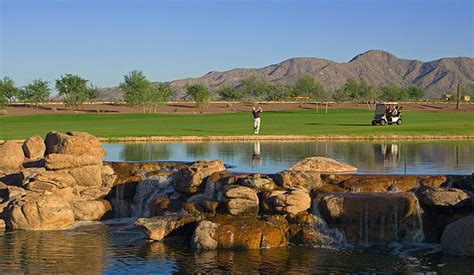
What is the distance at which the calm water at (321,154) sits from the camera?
26016 mm

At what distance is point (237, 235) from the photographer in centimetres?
1906

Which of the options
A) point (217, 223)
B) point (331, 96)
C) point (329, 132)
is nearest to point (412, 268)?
point (217, 223)

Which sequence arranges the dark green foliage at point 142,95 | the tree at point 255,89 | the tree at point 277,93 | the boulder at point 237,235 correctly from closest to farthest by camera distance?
the boulder at point 237,235 → the dark green foliage at point 142,95 → the tree at point 277,93 → the tree at point 255,89

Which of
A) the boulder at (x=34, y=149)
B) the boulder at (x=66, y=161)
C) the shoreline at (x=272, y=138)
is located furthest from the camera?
the shoreline at (x=272, y=138)

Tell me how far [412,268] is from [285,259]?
316cm

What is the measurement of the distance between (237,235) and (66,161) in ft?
28.4

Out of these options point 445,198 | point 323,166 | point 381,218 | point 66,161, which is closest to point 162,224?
point 66,161

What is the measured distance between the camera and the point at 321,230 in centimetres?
1983

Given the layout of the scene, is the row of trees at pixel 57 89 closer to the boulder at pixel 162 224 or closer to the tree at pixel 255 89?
the tree at pixel 255 89

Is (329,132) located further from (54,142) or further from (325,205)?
(325,205)

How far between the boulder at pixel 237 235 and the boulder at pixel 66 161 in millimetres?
7138

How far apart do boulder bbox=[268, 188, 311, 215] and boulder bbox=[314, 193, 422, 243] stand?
1162 mm

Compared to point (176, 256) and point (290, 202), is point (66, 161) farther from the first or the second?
point (290, 202)

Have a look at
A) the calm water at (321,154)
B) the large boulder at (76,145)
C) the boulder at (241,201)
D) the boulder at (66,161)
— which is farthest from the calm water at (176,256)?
the large boulder at (76,145)
